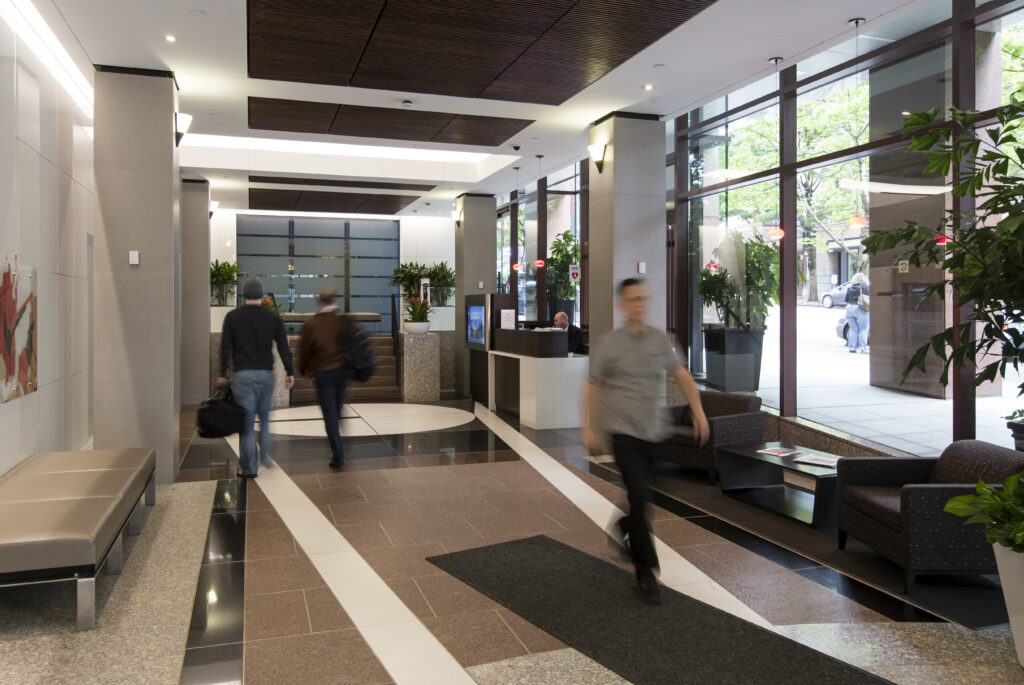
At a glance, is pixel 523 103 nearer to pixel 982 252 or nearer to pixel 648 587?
pixel 648 587

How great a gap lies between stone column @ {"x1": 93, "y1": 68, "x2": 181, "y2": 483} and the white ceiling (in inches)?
14.2

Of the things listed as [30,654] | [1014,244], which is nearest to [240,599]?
[30,654]

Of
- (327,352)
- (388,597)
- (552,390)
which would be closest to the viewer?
(388,597)

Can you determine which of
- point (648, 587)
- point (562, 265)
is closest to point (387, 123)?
point (562, 265)

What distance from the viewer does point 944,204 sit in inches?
235

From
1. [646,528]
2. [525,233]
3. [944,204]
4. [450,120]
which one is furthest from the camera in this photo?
[525,233]

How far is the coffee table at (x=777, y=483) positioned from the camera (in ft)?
17.7

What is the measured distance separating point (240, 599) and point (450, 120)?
6457mm

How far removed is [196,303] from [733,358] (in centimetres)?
906

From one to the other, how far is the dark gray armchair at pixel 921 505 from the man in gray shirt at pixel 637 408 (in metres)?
1.23

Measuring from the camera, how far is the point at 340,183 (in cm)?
1348

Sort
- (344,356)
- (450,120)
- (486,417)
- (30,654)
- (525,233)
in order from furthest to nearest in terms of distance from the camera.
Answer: (525,233) → (486,417) → (450,120) → (344,356) → (30,654)

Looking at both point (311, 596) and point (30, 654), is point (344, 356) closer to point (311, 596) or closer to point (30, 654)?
point (311, 596)

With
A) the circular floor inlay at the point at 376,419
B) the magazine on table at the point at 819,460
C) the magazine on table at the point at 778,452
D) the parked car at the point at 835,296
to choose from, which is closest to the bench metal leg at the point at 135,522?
the circular floor inlay at the point at 376,419
